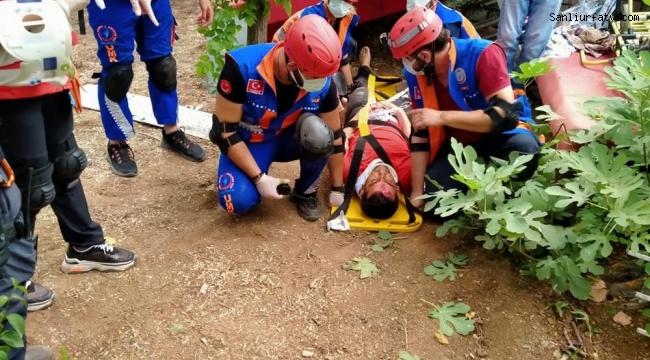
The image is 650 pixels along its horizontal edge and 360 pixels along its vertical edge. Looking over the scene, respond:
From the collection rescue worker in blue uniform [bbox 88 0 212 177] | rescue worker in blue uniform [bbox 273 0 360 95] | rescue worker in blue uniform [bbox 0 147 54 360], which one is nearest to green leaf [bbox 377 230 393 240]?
rescue worker in blue uniform [bbox 88 0 212 177]

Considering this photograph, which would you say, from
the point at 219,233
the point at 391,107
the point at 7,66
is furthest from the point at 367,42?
the point at 7,66

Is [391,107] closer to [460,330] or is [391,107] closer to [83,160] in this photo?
[460,330]

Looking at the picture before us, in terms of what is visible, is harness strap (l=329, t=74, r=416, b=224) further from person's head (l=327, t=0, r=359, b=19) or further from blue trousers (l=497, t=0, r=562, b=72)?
blue trousers (l=497, t=0, r=562, b=72)

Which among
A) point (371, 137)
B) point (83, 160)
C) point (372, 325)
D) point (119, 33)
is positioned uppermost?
point (119, 33)

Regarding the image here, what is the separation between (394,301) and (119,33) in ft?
6.80

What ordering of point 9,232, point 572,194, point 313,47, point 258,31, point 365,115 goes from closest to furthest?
point 9,232 < point 572,194 < point 313,47 < point 365,115 < point 258,31

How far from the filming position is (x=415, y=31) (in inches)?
112

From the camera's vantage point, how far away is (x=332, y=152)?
315cm

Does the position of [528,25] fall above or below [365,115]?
above

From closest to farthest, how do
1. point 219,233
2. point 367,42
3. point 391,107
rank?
point 219,233
point 391,107
point 367,42

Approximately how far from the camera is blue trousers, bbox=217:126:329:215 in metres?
3.06

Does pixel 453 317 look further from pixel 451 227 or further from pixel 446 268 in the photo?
pixel 451 227

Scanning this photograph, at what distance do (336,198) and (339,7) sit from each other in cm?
138

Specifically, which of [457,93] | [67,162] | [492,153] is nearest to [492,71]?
[457,93]
